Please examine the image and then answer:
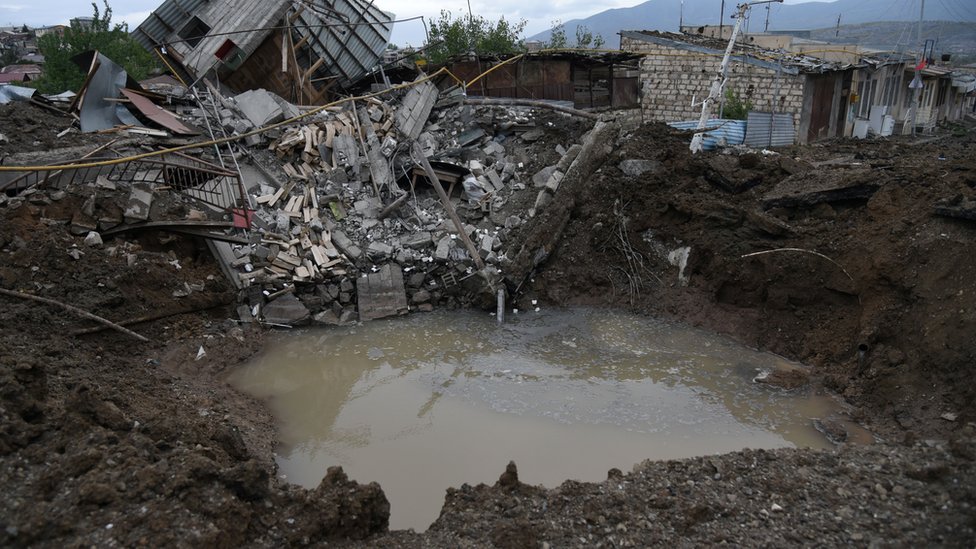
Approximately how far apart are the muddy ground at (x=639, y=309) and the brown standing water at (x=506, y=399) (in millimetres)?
509

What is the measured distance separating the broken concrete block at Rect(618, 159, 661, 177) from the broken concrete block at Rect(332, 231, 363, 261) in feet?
17.7

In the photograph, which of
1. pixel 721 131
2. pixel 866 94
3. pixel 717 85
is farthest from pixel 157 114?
pixel 866 94

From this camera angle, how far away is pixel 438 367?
9414 millimetres

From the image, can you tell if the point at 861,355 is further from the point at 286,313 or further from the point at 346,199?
the point at 346,199

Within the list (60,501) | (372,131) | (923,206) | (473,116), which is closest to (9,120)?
(372,131)

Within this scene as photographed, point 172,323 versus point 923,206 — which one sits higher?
point 923,206

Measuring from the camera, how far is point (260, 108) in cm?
1297

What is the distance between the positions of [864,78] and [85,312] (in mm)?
26199

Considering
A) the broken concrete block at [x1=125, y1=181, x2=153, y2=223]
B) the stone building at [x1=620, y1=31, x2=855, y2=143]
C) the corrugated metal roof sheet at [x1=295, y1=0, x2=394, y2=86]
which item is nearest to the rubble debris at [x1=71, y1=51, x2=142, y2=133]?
the broken concrete block at [x1=125, y1=181, x2=153, y2=223]

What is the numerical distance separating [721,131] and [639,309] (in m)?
7.36

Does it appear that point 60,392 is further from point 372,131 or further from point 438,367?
point 372,131

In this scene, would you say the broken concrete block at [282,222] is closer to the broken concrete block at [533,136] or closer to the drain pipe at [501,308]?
the drain pipe at [501,308]

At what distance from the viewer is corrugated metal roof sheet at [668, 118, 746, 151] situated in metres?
14.6

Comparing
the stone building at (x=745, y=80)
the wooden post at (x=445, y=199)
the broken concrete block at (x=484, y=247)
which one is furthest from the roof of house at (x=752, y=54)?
the broken concrete block at (x=484, y=247)
